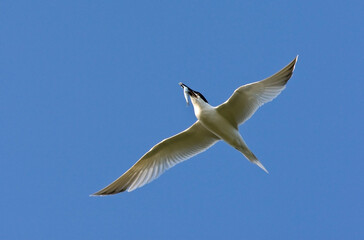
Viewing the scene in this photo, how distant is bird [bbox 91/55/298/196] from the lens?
12.8 m

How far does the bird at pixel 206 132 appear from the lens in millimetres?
12758

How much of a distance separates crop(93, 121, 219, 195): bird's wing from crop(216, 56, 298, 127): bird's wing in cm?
84

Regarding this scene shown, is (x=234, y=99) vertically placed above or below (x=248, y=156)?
above

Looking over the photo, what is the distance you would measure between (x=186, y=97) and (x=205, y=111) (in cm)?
65

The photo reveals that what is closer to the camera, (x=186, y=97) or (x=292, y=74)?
(x=292, y=74)

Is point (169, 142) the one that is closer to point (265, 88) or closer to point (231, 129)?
point (231, 129)

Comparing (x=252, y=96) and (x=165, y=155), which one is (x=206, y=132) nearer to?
(x=165, y=155)

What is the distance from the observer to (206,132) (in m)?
13.8

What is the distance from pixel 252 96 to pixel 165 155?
2670 millimetres

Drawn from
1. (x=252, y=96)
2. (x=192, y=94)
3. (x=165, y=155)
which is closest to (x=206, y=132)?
(x=192, y=94)

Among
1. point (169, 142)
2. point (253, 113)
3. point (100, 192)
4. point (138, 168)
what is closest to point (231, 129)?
point (253, 113)

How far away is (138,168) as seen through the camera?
13.9 m

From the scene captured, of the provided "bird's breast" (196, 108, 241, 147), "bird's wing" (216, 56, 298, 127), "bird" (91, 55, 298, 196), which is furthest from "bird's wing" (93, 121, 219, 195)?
"bird's wing" (216, 56, 298, 127)

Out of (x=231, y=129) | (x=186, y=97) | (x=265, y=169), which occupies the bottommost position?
(x=265, y=169)
